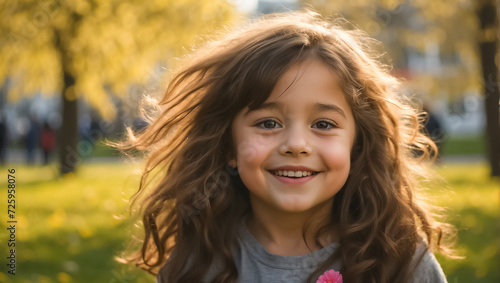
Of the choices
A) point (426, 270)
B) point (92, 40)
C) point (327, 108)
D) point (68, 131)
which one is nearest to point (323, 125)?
point (327, 108)

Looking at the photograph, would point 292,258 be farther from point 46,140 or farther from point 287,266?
point 46,140

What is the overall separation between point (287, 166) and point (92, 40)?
6823 mm

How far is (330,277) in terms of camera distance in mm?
2062

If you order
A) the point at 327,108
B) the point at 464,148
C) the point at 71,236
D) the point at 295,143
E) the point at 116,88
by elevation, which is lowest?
the point at 464,148

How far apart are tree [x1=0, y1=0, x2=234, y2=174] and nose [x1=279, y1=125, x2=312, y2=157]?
3515 millimetres

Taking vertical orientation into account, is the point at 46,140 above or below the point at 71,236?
below

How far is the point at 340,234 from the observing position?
2.24 m

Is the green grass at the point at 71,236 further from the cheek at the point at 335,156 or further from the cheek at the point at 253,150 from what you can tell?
the cheek at the point at 335,156

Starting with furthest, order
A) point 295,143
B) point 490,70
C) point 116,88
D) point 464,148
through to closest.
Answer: point 464,148 → point 116,88 → point 490,70 → point 295,143

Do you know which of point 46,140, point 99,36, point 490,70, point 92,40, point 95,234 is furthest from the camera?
point 46,140

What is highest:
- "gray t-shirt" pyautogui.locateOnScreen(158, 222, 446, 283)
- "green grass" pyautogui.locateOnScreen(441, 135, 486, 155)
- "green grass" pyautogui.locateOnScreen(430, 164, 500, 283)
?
"gray t-shirt" pyautogui.locateOnScreen(158, 222, 446, 283)

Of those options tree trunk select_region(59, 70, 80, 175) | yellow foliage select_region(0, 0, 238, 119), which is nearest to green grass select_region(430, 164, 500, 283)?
yellow foliage select_region(0, 0, 238, 119)

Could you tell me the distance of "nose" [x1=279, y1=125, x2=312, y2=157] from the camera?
204 cm

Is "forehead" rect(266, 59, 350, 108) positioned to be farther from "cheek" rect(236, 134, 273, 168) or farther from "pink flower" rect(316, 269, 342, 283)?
"pink flower" rect(316, 269, 342, 283)
